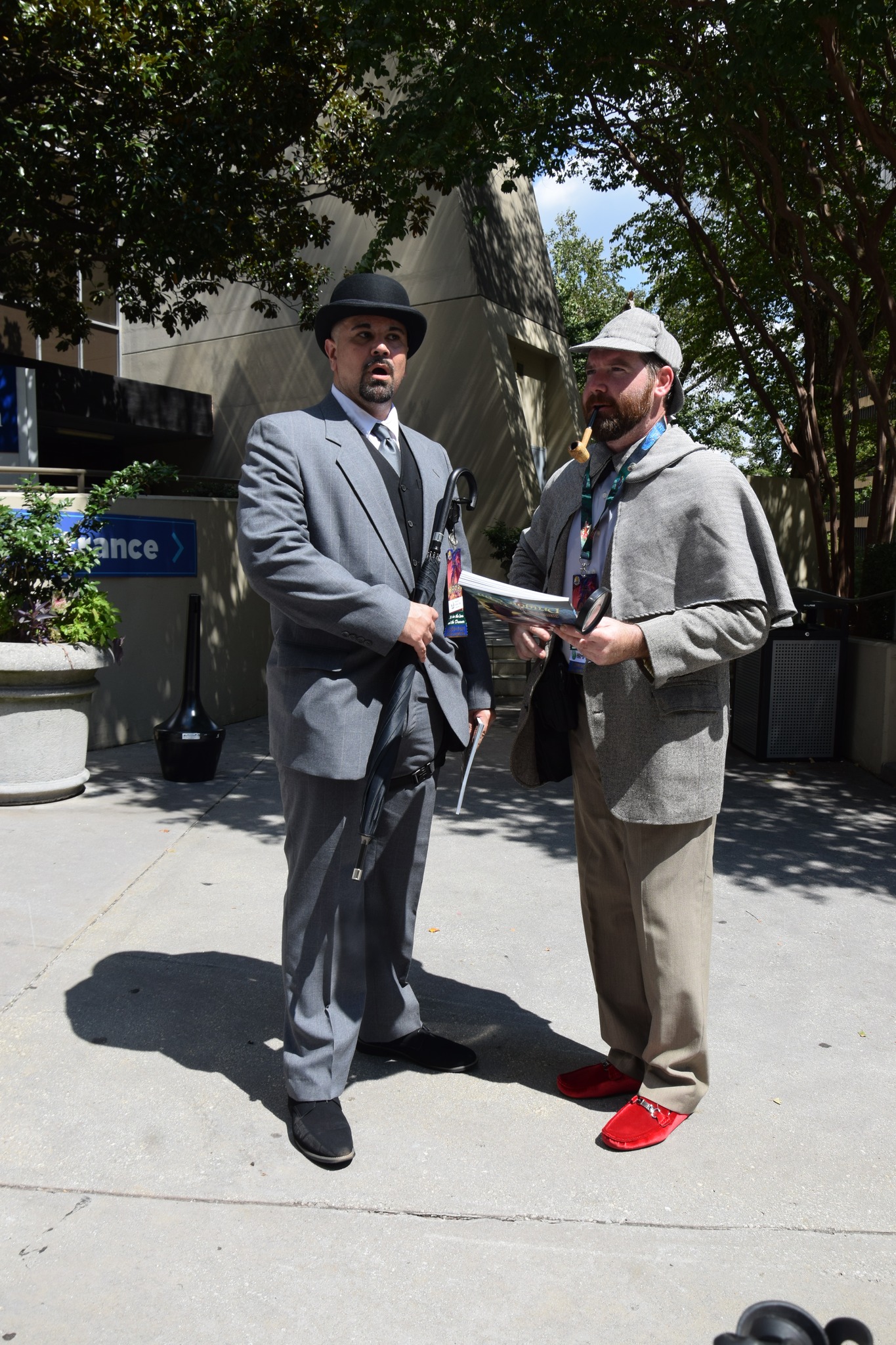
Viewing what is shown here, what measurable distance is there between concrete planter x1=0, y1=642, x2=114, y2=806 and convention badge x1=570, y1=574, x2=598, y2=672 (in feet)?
13.8

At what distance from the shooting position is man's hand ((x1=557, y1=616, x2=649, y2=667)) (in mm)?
2602

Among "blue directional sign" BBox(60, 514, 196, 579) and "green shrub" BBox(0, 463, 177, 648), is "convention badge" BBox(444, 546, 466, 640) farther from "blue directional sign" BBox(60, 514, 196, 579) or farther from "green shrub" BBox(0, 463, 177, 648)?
"blue directional sign" BBox(60, 514, 196, 579)

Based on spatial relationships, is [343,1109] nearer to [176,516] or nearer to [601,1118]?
[601,1118]

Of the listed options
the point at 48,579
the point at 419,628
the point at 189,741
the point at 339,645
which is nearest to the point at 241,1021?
the point at 339,645

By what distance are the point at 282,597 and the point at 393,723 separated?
0.44 meters

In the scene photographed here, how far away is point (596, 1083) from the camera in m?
3.16

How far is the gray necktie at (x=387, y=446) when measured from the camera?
3012 mm

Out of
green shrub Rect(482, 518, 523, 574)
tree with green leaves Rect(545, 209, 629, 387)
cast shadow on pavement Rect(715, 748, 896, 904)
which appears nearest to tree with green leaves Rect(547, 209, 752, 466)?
tree with green leaves Rect(545, 209, 629, 387)

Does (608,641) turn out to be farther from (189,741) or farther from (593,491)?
(189,741)

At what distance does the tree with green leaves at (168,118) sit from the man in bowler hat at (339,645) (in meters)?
6.63

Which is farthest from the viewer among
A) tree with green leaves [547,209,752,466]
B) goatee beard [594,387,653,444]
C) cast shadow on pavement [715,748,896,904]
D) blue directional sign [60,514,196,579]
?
tree with green leaves [547,209,752,466]

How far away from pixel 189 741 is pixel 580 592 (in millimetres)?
4696

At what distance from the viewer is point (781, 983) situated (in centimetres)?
405

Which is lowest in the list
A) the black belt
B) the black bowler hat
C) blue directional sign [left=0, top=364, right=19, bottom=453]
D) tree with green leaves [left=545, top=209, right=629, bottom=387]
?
the black belt
